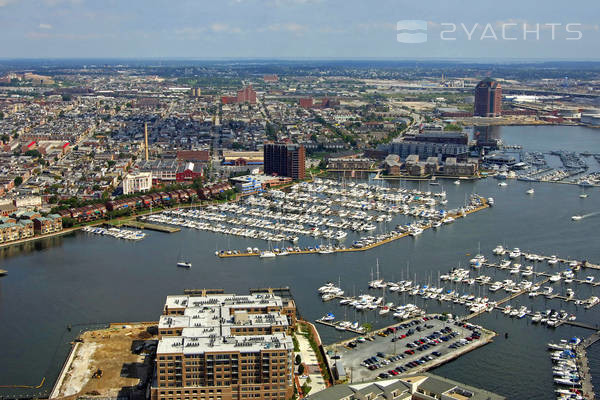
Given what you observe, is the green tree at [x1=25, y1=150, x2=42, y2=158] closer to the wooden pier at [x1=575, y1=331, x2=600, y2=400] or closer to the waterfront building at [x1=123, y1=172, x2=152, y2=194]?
the waterfront building at [x1=123, y1=172, x2=152, y2=194]

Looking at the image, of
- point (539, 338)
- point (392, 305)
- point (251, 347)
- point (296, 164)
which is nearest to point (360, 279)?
point (392, 305)

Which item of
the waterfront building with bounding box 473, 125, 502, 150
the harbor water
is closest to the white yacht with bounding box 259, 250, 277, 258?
the harbor water

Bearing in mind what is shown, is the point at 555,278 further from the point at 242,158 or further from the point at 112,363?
the point at 242,158

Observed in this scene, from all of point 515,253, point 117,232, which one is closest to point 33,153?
point 117,232

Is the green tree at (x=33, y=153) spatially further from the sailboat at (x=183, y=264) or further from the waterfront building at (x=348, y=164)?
the sailboat at (x=183, y=264)

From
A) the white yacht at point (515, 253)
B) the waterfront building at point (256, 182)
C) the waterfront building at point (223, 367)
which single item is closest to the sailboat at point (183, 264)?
the waterfront building at point (223, 367)
